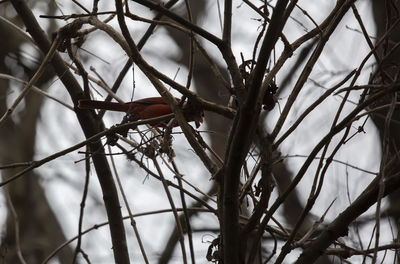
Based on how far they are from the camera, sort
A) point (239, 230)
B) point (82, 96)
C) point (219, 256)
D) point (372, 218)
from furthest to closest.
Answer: point (372, 218) < point (82, 96) < point (219, 256) < point (239, 230)

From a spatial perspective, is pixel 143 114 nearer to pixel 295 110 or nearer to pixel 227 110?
pixel 295 110

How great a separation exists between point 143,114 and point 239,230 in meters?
2.11

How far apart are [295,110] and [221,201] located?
184 cm

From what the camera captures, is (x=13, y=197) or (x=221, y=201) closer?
(x=221, y=201)

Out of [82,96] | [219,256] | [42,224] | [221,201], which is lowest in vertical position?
[219,256]

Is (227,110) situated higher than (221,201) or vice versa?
(227,110)

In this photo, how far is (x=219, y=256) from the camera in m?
2.28

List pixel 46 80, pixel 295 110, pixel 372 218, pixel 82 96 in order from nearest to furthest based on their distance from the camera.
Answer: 1. pixel 82 96
2. pixel 295 110
3. pixel 372 218
4. pixel 46 80

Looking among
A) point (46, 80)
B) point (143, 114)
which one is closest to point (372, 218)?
point (143, 114)

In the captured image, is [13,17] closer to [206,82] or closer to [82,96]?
A: [206,82]

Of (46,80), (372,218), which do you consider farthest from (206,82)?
(372,218)

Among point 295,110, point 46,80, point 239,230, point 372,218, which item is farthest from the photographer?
point 46,80

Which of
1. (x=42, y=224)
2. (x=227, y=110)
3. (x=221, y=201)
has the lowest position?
(x=221, y=201)

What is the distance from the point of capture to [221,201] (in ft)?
7.34
